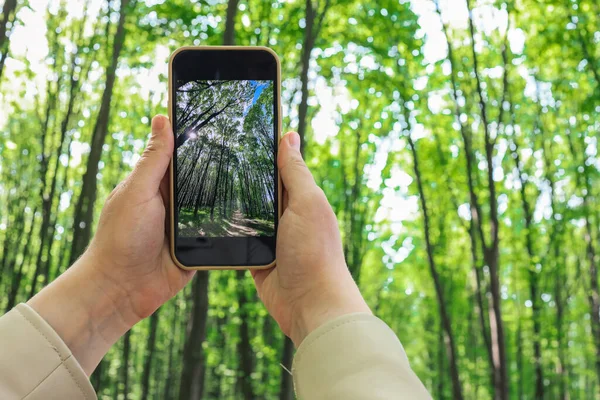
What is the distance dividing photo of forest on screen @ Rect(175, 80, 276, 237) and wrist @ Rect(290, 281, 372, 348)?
1.96ft

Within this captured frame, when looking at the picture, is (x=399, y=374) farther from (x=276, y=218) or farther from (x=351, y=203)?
(x=351, y=203)

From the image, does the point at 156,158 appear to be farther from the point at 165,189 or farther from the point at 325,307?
the point at 325,307

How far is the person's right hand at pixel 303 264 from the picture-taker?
1948 millimetres

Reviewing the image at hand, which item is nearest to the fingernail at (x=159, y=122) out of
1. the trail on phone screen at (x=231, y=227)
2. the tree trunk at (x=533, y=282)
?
the trail on phone screen at (x=231, y=227)

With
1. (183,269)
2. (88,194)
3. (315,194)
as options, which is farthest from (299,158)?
(88,194)

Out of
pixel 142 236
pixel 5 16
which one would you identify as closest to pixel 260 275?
pixel 142 236

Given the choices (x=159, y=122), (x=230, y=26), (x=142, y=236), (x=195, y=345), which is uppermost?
(x=230, y=26)

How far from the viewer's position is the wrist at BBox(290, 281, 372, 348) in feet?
5.97

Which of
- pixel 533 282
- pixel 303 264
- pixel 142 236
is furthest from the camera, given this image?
pixel 533 282

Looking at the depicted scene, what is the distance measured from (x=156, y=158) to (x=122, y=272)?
1.62ft

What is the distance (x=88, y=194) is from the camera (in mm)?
11609

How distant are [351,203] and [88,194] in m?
9.98

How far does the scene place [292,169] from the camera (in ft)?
8.11

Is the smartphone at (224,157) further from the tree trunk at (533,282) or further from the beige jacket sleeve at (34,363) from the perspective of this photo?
the tree trunk at (533,282)
